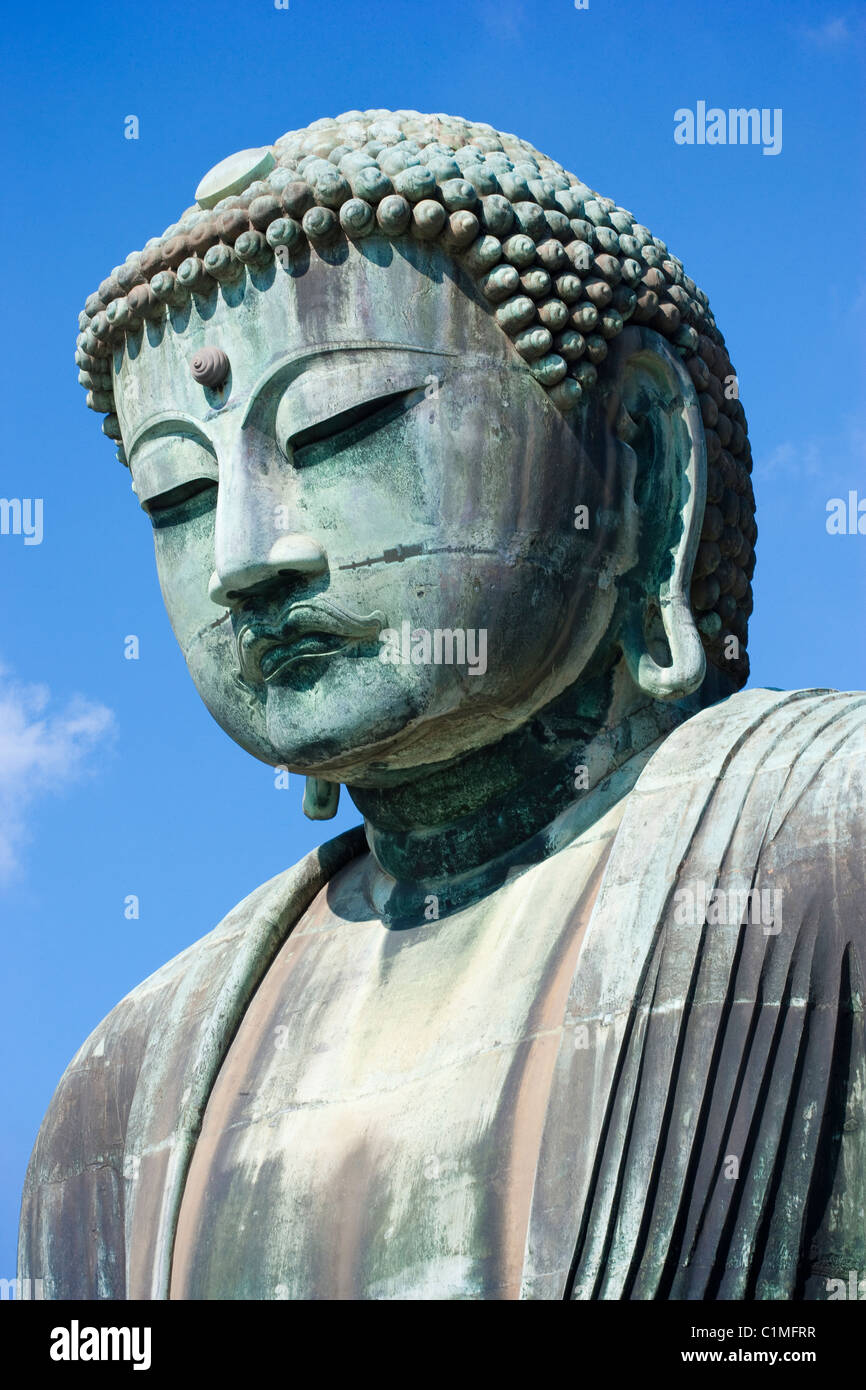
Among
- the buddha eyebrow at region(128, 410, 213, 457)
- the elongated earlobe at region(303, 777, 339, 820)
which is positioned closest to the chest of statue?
the elongated earlobe at region(303, 777, 339, 820)

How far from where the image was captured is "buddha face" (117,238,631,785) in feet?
33.7

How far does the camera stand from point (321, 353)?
1045 centimetres

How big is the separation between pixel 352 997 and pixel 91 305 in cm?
300

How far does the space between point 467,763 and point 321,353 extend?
166cm

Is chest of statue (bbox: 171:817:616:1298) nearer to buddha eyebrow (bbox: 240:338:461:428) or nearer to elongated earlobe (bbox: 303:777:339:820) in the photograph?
elongated earlobe (bbox: 303:777:339:820)

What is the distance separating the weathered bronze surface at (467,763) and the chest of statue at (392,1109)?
17 mm

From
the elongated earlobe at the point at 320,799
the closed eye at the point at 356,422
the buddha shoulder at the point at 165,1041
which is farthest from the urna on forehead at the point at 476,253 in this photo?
the buddha shoulder at the point at 165,1041

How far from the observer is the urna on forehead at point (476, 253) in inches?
413

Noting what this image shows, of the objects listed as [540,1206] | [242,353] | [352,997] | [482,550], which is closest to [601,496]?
[482,550]

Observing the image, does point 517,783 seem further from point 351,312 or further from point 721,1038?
point 351,312

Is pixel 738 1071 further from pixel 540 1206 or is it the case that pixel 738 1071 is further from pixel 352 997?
pixel 352 997

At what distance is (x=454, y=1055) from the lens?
10.1 meters

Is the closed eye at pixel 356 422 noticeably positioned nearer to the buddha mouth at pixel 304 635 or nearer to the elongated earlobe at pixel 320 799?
the buddha mouth at pixel 304 635

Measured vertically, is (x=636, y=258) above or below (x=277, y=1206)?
above
